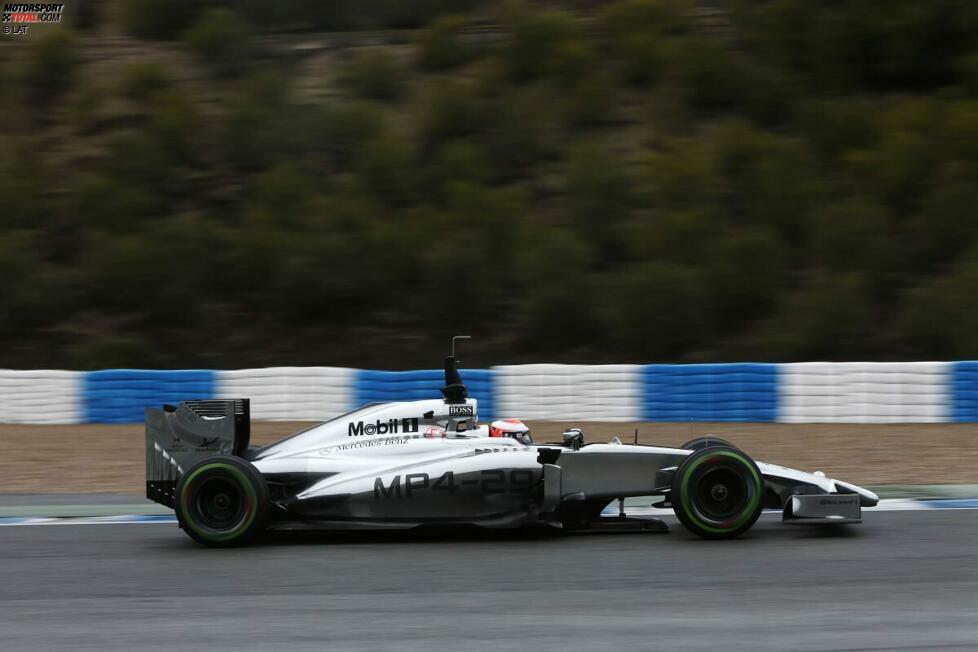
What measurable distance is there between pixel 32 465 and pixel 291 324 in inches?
379

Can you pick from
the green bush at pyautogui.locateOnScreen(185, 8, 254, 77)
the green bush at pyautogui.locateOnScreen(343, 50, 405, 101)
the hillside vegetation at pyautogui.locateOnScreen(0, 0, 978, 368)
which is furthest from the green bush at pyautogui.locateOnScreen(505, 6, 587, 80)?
the green bush at pyautogui.locateOnScreen(185, 8, 254, 77)

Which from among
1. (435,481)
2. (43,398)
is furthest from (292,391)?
(435,481)

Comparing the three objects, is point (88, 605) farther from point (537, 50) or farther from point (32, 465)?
point (537, 50)

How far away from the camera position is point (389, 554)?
7.02 m

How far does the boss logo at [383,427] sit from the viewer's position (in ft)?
24.7

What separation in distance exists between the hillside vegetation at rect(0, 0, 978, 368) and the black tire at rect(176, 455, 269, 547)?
500 inches


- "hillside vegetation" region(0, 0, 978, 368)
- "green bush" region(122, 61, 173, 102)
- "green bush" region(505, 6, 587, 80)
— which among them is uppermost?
"green bush" region(505, 6, 587, 80)

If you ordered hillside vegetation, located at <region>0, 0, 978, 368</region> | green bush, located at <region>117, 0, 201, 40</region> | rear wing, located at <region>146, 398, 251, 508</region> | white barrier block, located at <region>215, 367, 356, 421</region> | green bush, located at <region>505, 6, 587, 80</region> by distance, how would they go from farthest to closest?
green bush, located at <region>117, 0, 201, 40</region> < green bush, located at <region>505, 6, 587, 80</region> < hillside vegetation, located at <region>0, 0, 978, 368</region> < white barrier block, located at <region>215, 367, 356, 421</region> < rear wing, located at <region>146, 398, 251, 508</region>

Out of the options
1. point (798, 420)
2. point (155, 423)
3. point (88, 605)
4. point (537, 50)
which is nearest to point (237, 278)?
point (537, 50)

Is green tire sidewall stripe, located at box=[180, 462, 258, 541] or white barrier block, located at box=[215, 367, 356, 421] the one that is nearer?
green tire sidewall stripe, located at box=[180, 462, 258, 541]

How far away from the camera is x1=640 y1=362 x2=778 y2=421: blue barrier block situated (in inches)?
544

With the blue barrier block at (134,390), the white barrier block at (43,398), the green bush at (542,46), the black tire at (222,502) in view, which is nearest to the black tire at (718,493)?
the black tire at (222,502)

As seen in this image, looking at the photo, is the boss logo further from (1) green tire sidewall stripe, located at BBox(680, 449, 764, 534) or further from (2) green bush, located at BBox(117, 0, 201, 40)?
(2) green bush, located at BBox(117, 0, 201, 40)

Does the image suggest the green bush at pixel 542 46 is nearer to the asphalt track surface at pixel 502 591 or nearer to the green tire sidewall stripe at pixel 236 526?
the asphalt track surface at pixel 502 591
